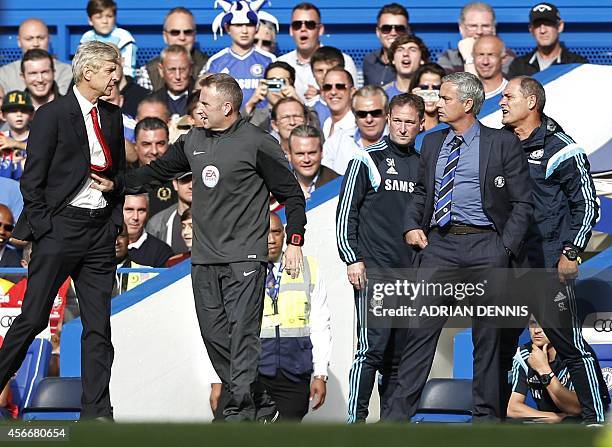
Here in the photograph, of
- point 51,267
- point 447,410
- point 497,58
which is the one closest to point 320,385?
point 447,410

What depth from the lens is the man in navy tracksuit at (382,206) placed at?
800 cm

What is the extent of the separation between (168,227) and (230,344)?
320 cm

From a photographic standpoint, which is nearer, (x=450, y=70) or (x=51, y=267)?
(x=51, y=267)

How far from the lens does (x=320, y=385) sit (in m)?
8.27

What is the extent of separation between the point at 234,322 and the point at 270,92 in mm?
4317

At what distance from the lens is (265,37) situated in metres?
12.6

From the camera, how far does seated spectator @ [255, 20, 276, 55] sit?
41.1 feet

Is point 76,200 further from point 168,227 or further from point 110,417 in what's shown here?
point 168,227

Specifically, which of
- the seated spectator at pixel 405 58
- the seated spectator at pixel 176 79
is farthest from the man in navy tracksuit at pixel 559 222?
the seated spectator at pixel 176 79

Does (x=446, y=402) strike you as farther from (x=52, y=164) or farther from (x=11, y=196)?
(x=11, y=196)

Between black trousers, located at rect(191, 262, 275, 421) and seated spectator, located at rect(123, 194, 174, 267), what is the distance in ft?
8.25

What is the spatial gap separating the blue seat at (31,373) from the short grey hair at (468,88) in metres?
3.37

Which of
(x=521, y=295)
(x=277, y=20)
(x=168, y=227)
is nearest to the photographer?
(x=521, y=295)

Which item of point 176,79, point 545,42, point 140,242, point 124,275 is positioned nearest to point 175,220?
point 140,242
